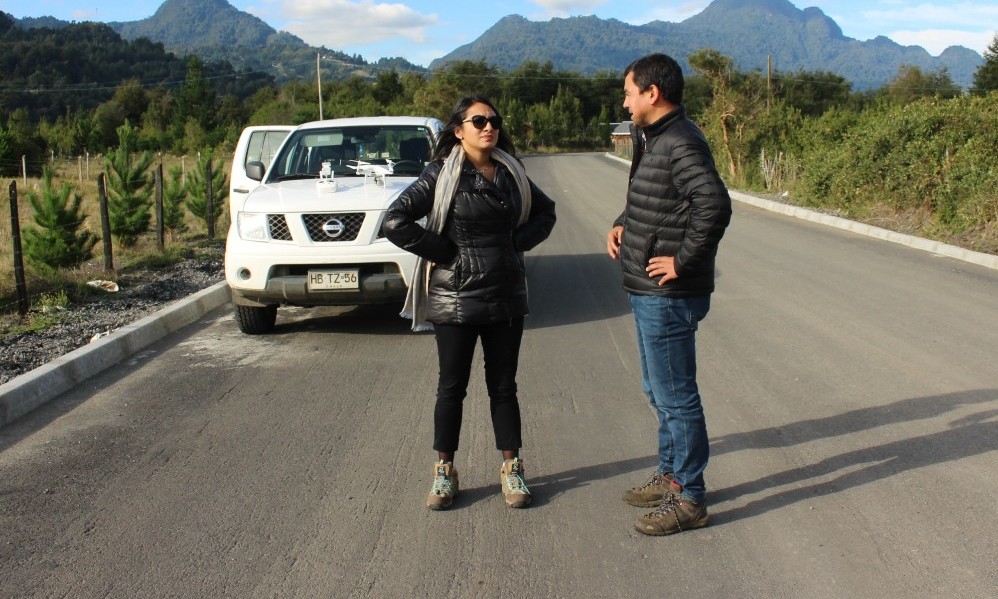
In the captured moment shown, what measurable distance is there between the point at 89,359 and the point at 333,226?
6.97 feet

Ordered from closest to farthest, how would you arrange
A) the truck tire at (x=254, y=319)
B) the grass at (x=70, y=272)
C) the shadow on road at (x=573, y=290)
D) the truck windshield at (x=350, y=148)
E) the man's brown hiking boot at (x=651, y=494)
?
the man's brown hiking boot at (x=651, y=494) → the truck tire at (x=254, y=319) → the grass at (x=70, y=272) → the shadow on road at (x=573, y=290) → the truck windshield at (x=350, y=148)

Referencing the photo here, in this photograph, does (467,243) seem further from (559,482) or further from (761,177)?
(761,177)

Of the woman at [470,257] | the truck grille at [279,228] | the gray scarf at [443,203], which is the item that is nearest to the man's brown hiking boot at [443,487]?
the woman at [470,257]

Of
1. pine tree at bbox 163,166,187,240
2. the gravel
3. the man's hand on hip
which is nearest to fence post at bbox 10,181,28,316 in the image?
the gravel

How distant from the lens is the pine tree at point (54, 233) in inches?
447

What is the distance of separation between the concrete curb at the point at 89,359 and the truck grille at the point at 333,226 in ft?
5.52

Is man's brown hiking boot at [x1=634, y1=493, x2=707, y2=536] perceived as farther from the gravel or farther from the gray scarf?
the gravel

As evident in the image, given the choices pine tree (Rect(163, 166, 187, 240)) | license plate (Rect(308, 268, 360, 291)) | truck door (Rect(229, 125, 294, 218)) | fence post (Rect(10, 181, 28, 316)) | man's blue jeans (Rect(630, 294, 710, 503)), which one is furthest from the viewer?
pine tree (Rect(163, 166, 187, 240))

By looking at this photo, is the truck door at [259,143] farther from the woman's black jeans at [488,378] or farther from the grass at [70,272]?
the woman's black jeans at [488,378]

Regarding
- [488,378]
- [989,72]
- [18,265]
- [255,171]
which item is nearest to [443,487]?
[488,378]

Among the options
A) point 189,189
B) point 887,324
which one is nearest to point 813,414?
point 887,324

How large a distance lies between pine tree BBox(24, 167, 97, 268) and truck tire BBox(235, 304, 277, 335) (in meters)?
4.44

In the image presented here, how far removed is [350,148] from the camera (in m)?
9.30

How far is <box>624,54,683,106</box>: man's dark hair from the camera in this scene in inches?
149
